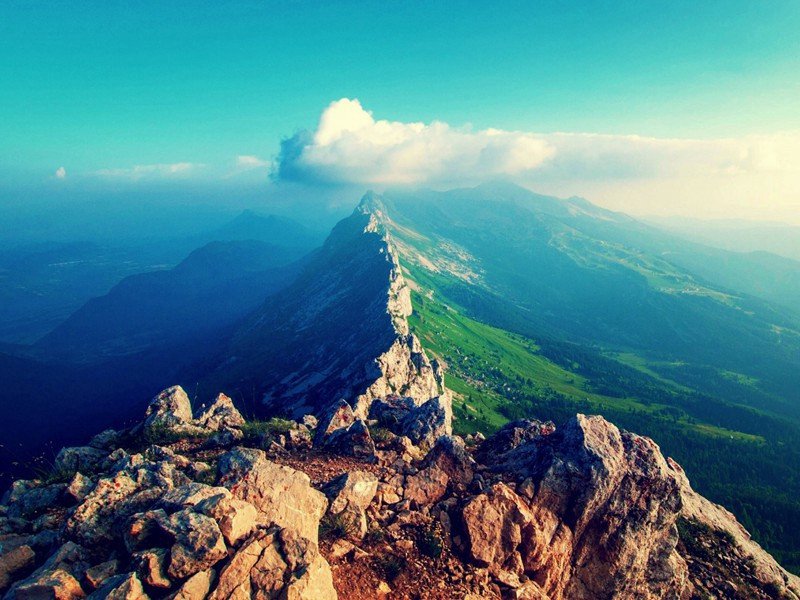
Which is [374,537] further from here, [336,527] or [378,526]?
[336,527]

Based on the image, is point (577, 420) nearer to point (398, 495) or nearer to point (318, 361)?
point (398, 495)

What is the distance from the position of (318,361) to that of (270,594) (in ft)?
522

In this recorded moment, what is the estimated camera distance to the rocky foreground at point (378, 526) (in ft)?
50.0

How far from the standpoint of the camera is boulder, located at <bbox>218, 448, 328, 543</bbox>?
63.3 ft

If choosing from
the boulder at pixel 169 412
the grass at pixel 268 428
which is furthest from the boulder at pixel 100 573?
the boulder at pixel 169 412

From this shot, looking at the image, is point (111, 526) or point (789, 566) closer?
point (111, 526)

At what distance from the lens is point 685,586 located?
83.1 ft

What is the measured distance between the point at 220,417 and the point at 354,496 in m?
33.7

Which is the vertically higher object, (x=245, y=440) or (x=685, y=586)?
(x=245, y=440)

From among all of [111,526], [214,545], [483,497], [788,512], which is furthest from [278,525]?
[788,512]

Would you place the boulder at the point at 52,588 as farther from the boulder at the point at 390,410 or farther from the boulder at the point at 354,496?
the boulder at the point at 390,410

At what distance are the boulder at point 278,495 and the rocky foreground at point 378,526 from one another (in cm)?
8

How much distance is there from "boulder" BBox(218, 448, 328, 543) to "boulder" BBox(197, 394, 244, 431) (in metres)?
23.1

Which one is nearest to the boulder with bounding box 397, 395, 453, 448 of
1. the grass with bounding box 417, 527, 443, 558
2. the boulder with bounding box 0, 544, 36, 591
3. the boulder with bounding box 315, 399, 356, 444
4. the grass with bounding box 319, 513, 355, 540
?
the boulder with bounding box 315, 399, 356, 444
